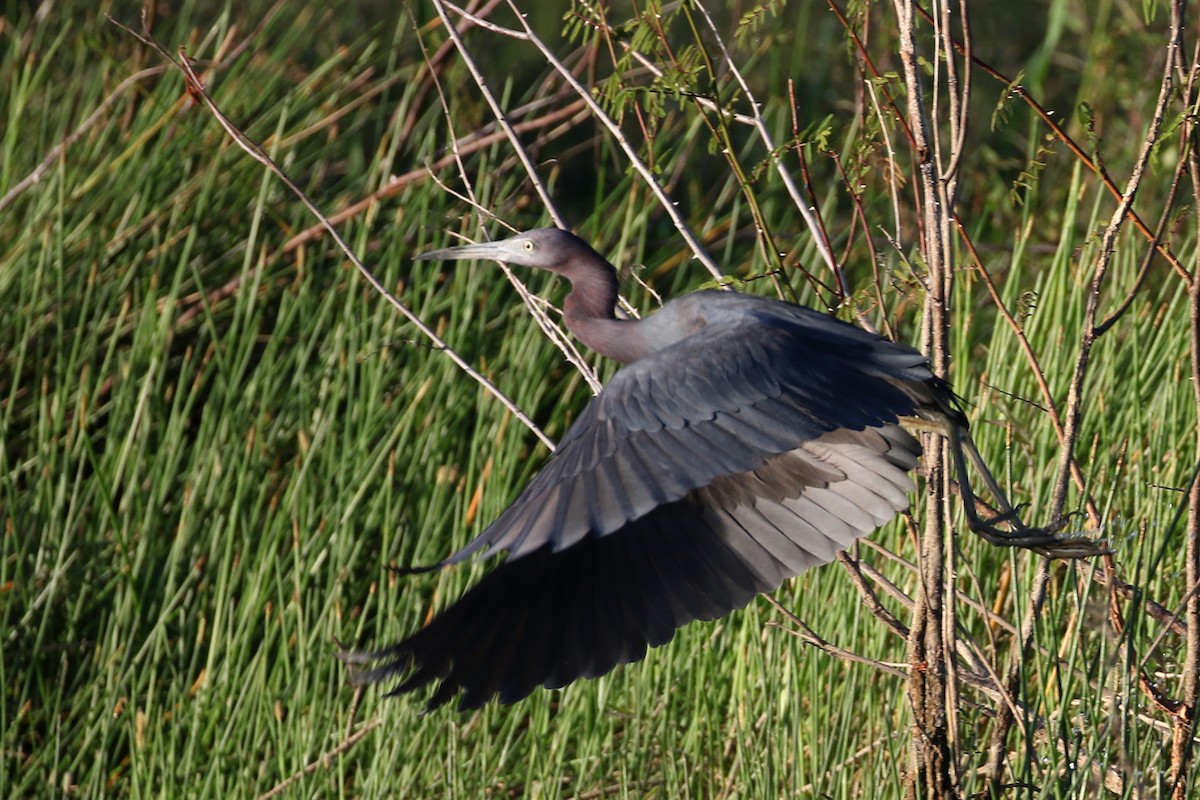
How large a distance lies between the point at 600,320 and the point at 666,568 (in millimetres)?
442

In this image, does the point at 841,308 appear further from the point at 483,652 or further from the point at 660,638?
the point at 483,652

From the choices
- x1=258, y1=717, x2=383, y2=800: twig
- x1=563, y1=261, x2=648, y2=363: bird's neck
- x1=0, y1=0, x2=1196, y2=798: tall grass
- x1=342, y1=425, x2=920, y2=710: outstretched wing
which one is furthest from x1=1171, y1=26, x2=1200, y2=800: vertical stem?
x1=258, y1=717, x2=383, y2=800: twig

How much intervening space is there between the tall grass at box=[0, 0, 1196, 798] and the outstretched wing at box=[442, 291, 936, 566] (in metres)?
0.11

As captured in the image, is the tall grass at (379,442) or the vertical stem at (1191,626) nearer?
the vertical stem at (1191,626)

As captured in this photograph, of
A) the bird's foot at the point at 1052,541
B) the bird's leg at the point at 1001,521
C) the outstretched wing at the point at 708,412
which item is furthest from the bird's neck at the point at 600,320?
the bird's foot at the point at 1052,541

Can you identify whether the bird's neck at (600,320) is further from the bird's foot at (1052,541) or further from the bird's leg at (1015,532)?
the bird's foot at (1052,541)

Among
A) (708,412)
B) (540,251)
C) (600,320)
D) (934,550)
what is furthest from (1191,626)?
(540,251)

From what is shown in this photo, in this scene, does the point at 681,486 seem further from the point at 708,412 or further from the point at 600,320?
the point at 600,320

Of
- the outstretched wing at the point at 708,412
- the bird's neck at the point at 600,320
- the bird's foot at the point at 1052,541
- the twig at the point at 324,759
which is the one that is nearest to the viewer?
the outstretched wing at the point at 708,412

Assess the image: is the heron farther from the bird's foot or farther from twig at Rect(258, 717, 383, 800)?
twig at Rect(258, 717, 383, 800)

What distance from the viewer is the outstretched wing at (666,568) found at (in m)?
2.19

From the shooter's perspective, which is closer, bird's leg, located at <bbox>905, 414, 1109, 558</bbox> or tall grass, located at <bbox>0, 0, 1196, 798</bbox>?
bird's leg, located at <bbox>905, 414, 1109, 558</bbox>

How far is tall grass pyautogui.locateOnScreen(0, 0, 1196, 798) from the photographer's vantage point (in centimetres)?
258

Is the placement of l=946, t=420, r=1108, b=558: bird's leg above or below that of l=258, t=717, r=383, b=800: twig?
above
